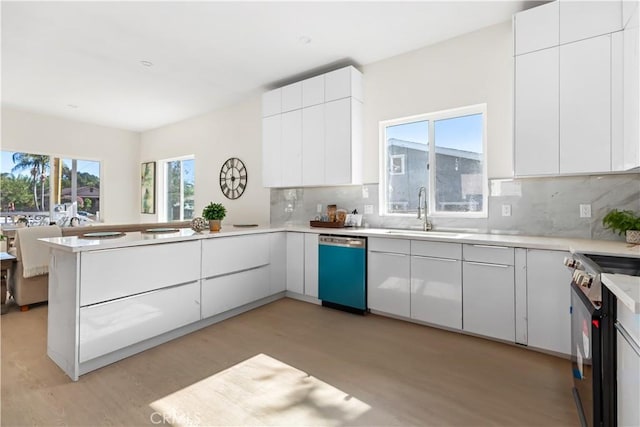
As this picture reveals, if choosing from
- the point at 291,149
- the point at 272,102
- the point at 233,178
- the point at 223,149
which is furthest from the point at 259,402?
the point at 223,149

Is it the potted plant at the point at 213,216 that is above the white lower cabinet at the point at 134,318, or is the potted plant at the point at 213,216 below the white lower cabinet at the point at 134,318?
above

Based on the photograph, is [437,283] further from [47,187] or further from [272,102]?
[47,187]

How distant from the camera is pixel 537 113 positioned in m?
2.52

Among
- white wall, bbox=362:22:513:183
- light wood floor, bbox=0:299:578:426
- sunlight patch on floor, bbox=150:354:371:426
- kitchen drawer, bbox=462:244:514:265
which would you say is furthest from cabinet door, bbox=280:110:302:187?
sunlight patch on floor, bbox=150:354:371:426

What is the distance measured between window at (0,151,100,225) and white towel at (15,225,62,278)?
2.89 meters

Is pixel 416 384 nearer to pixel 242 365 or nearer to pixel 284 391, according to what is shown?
pixel 284 391

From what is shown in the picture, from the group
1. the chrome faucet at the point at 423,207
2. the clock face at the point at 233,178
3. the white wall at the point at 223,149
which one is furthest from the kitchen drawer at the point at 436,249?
the clock face at the point at 233,178

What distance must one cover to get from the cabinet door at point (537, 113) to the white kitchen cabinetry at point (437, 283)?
3.03ft

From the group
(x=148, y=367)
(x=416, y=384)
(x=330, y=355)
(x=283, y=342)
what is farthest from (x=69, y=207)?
(x=416, y=384)

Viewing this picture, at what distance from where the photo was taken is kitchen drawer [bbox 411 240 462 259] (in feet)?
8.92

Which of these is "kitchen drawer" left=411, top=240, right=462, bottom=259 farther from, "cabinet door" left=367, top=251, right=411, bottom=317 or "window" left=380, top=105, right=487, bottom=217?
"window" left=380, top=105, right=487, bottom=217

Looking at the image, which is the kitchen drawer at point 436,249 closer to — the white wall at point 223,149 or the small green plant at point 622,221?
the small green plant at point 622,221

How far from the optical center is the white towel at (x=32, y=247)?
10.6 feet

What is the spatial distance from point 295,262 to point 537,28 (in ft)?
10.7
